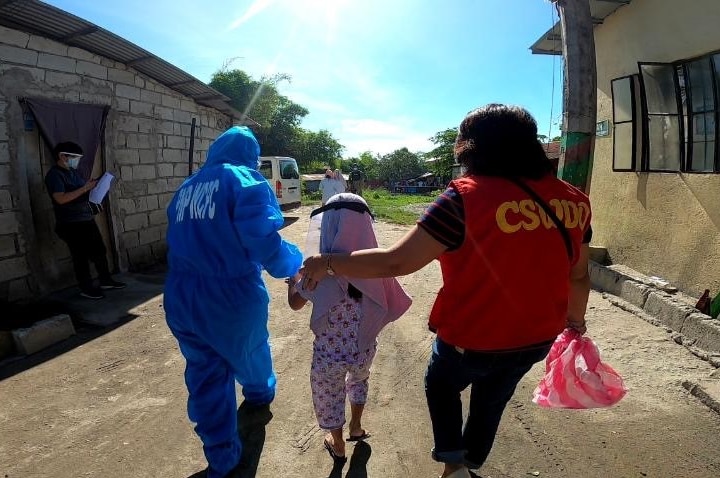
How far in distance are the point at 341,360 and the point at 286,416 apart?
87 centimetres

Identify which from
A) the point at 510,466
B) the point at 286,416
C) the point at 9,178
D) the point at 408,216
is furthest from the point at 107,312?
the point at 408,216

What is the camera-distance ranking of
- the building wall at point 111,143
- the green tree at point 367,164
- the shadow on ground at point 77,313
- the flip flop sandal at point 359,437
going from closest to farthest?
the flip flop sandal at point 359,437, the shadow on ground at point 77,313, the building wall at point 111,143, the green tree at point 367,164

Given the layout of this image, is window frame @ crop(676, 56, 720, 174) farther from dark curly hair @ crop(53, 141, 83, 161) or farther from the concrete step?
dark curly hair @ crop(53, 141, 83, 161)

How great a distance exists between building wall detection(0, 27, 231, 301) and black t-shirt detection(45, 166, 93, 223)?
1.09 ft

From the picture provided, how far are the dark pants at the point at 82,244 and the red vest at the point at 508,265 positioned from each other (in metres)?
4.65

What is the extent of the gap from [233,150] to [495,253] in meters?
1.53

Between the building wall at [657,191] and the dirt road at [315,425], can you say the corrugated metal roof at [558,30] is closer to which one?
the building wall at [657,191]

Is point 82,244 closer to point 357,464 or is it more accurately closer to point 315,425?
point 315,425

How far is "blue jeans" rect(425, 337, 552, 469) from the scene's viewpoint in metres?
1.64

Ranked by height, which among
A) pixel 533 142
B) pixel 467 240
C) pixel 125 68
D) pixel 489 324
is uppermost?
pixel 125 68

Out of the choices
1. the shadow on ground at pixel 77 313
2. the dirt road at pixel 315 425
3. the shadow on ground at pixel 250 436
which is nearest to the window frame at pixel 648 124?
the dirt road at pixel 315 425

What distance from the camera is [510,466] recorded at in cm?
237

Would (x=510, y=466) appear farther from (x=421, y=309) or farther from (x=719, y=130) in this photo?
(x=719, y=130)

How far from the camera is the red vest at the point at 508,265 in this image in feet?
4.82
